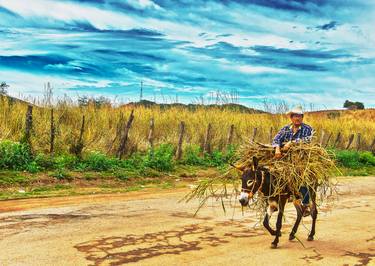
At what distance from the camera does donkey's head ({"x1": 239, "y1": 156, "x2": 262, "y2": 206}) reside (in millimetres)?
7260

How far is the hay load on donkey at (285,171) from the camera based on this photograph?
761 cm

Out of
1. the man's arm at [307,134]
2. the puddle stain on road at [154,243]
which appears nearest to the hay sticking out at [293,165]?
the man's arm at [307,134]

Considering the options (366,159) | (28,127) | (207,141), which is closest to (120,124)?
(207,141)

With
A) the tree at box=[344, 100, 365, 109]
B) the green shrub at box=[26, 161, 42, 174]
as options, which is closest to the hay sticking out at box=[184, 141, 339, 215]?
the green shrub at box=[26, 161, 42, 174]

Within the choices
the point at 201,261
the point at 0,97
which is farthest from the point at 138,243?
the point at 0,97

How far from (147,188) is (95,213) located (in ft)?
15.6

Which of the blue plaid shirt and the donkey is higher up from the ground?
the blue plaid shirt

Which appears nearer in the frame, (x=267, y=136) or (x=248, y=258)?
(x=248, y=258)

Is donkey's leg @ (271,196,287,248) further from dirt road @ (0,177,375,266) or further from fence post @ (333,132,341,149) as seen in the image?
fence post @ (333,132,341,149)

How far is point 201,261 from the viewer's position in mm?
7176

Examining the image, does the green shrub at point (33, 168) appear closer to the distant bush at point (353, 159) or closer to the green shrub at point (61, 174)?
the green shrub at point (61, 174)

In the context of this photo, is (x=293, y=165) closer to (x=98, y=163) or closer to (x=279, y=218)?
(x=279, y=218)

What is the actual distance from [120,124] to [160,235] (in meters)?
12.4

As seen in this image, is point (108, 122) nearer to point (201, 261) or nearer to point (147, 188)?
point (147, 188)
